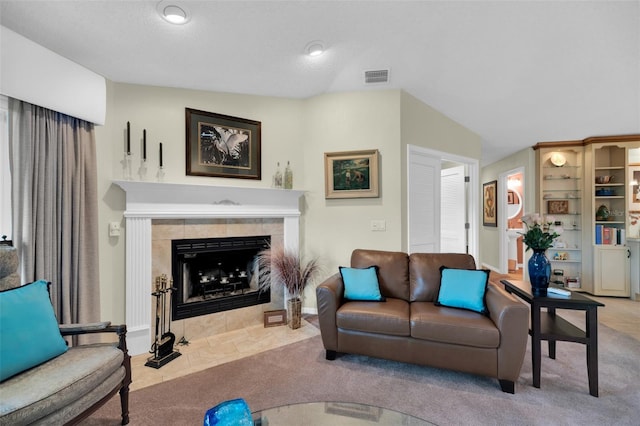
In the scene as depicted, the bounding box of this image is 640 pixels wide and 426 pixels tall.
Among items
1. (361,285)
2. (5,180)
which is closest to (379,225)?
(361,285)

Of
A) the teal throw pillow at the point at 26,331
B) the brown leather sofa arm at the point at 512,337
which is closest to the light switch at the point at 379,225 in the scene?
the brown leather sofa arm at the point at 512,337

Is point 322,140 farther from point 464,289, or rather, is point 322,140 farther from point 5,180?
point 5,180

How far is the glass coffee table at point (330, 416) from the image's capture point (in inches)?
51.3

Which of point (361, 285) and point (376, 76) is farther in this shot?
point (376, 76)

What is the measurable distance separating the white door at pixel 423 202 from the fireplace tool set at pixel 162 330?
8.79ft

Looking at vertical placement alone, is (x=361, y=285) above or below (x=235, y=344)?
above

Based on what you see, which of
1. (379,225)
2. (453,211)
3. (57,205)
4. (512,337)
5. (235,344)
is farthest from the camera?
(453,211)

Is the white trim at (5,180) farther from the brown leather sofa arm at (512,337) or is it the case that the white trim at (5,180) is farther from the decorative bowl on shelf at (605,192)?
the decorative bowl on shelf at (605,192)

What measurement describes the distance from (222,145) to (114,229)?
128 centimetres

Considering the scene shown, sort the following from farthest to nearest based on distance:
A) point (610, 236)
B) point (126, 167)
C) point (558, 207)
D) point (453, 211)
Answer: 1. point (558, 207)
2. point (453, 211)
3. point (610, 236)
4. point (126, 167)

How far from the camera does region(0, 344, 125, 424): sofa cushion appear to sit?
1.17 metres

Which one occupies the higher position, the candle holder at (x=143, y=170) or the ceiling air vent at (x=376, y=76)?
the ceiling air vent at (x=376, y=76)

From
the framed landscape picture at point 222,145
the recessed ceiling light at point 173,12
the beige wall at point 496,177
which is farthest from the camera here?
the beige wall at point 496,177

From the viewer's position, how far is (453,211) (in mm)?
4426
